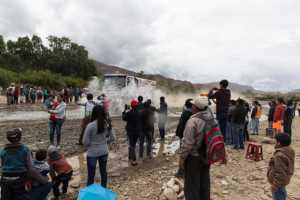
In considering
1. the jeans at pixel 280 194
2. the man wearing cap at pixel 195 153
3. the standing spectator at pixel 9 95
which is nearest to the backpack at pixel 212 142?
the man wearing cap at pixel 195 153

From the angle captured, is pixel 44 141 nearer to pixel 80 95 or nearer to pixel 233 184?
pixel 233 184

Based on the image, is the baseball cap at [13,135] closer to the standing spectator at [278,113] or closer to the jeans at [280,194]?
the jeans at [280,194]

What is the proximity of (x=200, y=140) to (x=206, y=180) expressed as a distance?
70cm

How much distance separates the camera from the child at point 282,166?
3002 millimetres

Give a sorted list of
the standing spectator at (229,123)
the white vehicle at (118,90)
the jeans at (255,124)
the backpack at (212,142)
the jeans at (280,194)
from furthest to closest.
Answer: the white vehicle at (118,90)
the jeans at (255,124)
the standing spectator at (229,123)
the jeans at (280,194)
the backpack at (212,142)

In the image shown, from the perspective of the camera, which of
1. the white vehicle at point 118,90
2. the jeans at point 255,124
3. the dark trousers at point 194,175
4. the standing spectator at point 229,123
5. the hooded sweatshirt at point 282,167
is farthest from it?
the white vehicle at point 118,90

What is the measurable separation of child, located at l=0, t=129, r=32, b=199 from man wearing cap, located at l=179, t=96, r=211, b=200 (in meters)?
2.35

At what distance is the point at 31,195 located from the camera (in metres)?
3.16

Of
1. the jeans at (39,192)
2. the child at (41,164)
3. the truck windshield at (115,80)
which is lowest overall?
the jeans at (39,192)

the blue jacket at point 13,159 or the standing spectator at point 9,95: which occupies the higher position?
the standing spectator at point 9,95

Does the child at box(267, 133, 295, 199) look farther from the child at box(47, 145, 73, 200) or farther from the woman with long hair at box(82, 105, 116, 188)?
the child at box(47, 145, 73, 200)

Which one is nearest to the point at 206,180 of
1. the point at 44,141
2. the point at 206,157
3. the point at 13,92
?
the point at 206,157

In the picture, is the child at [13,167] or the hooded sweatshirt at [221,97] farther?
the hooded sweatshirt at [221,97]

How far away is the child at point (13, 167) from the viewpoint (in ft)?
9.23
